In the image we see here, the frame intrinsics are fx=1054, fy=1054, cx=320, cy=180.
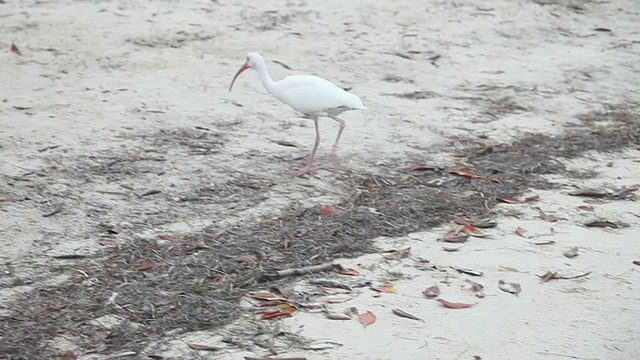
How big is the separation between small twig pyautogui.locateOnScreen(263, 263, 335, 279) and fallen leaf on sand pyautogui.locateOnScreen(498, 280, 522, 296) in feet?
3.11

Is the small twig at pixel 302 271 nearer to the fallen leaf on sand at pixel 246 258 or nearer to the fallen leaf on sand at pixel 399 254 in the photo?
the fallen leaf on sand at pixel 246 258

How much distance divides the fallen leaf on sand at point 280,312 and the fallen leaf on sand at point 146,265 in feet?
2.77

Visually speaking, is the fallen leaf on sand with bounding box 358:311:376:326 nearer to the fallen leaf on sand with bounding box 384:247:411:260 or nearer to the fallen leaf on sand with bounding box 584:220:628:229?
the fallen leaf on sand with bounding box 384:247:411:260

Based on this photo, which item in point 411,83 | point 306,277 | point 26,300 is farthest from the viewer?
point 411,83

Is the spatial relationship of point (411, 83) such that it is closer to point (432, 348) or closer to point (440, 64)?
point (440, 64)

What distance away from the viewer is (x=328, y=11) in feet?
35.4

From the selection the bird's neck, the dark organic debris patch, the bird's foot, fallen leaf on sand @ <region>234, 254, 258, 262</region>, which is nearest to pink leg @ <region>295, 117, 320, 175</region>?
the bird's foot

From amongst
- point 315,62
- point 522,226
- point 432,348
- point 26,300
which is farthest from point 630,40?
point 26,300

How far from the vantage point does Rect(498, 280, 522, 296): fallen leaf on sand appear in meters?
5.82

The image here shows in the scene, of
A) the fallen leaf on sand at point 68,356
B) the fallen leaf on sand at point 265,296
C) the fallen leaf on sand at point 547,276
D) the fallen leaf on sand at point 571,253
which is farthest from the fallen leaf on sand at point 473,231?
the fallen leaf on sand at point 68,356

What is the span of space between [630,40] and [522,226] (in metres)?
5.39

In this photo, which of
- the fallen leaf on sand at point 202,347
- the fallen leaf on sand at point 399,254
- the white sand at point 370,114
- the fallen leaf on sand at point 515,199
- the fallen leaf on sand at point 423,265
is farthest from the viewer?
the fallen leaf on sand at point 515,199

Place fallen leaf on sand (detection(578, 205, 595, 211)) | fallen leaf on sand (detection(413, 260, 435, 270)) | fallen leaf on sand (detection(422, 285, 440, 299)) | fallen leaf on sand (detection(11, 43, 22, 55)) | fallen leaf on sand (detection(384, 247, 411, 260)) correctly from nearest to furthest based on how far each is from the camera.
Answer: fallen leaf on sand (detection(422, 285, 440, 299)) → fallen leaf on sand (detection(413, 260, 435, 270)) → fallen leaf on sand (detection(384, 247, 411, 260)) → fallen leaf on sand (detection(578, 205, 595, 211)) → fallen leaf on sand (detection(11, 43, 22, 55))

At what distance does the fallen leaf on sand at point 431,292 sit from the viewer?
18.8 feet
